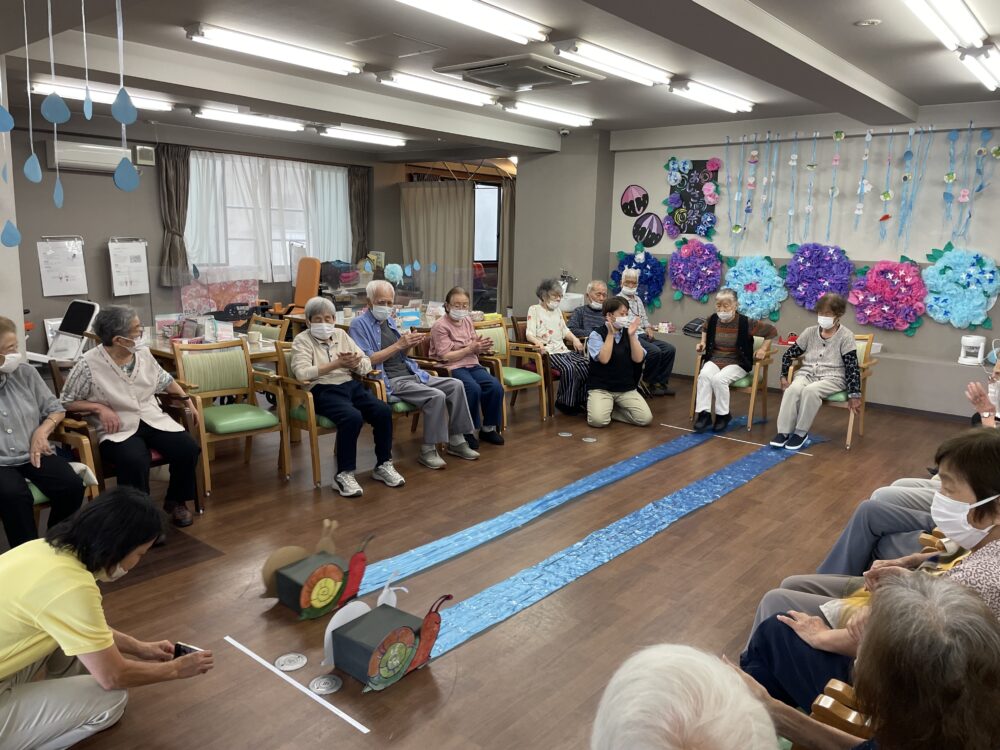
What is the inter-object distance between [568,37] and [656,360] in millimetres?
3385

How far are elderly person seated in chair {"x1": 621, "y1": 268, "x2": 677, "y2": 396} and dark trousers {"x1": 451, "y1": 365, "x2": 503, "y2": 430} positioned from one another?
202cm

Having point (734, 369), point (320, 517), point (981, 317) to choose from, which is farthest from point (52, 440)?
point (981, 317)

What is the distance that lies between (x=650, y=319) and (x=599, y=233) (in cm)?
115

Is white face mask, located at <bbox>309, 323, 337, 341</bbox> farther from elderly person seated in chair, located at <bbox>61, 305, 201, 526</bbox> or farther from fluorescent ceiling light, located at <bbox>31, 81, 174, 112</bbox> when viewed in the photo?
fluorescent ceiling light, located at <bbox>31, 81, 174, 112</bbox>

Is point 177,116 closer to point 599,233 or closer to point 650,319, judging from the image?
point 599,233

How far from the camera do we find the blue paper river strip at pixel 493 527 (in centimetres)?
331

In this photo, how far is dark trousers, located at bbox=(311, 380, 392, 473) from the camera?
431 centimetres

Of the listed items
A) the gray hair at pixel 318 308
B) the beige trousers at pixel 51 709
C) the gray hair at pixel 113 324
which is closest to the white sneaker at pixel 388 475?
the gray hair at pixel 318 308

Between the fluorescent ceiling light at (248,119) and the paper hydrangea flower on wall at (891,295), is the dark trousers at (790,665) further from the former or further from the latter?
the fluorescent ceiling light at (248,119)

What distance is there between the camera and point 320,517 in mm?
3930

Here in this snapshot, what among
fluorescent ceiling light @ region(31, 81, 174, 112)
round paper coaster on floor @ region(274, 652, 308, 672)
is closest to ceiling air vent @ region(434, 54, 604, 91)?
fluorescent ceiling light @ region(31, 81, 174, 112)

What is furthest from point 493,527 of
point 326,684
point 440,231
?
point 440,231

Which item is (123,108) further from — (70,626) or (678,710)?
(678,710)

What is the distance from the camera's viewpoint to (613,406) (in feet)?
20.1
